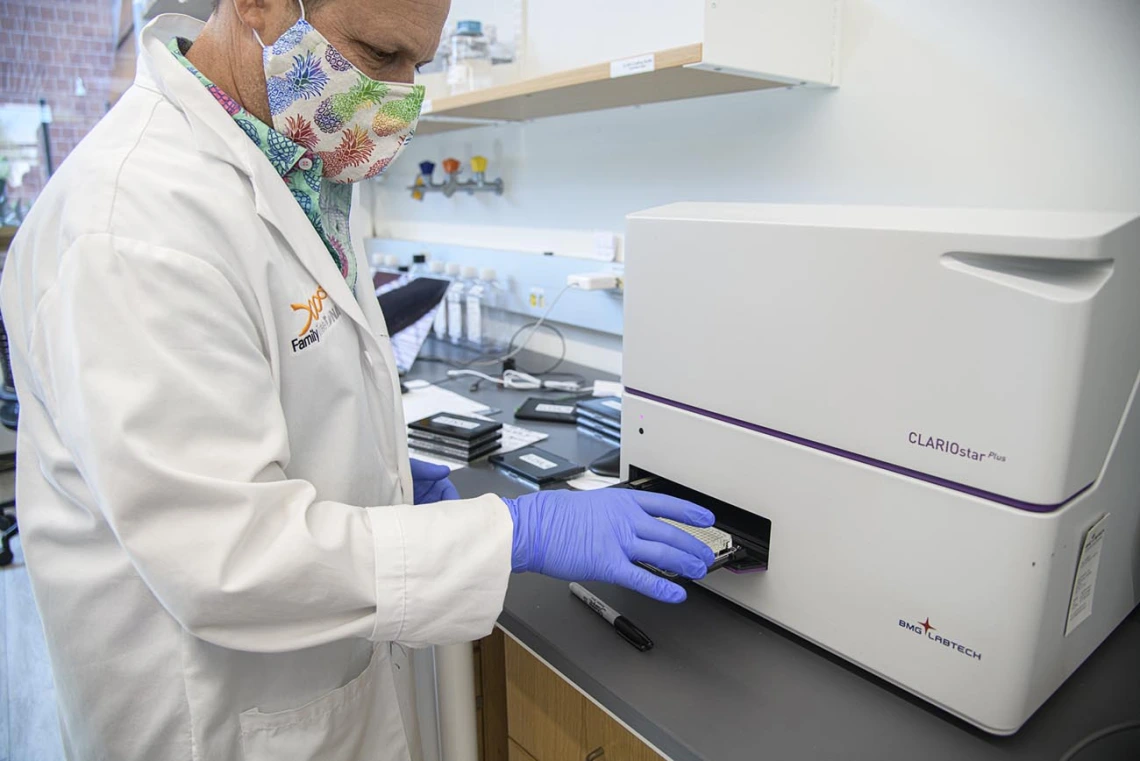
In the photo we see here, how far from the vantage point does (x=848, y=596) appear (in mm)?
716

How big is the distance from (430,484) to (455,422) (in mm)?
294

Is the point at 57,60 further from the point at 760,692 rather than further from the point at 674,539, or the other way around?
the point at 760,692

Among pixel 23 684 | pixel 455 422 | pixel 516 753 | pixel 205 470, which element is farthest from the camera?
pixel 23 684

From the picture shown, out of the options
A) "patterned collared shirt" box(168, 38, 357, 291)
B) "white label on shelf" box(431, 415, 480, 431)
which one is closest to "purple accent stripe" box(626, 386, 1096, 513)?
"patterned collared shirt" box(168, 38, 357, 291)

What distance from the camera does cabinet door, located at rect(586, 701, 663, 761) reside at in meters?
0.75

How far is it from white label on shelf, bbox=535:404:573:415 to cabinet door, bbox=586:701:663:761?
79 centimetres

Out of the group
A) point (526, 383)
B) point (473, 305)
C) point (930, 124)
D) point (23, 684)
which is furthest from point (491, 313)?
point (23, 684)

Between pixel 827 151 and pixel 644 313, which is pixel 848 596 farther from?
pixel 827 151

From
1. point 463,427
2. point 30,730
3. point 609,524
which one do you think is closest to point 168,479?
point 609,524

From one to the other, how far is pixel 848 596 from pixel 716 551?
5.4 inches

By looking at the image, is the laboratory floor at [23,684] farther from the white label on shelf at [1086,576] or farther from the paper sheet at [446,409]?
the white label on shelf at [1086,576]

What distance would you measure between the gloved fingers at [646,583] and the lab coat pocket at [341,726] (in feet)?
1.02

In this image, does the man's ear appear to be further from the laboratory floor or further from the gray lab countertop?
the laboratory floor

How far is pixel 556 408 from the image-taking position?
61.7 inches
